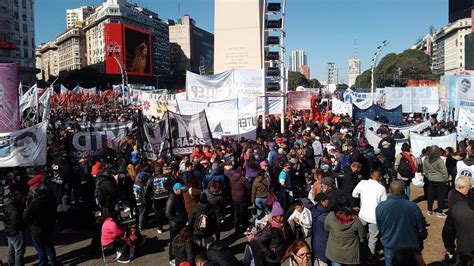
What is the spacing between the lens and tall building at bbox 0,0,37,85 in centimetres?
7900

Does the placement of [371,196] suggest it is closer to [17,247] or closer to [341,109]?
[17,247]

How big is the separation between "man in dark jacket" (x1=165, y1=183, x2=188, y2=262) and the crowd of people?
0.7 inches


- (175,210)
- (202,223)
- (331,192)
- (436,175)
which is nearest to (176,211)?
(175,210)

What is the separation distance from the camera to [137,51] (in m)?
107

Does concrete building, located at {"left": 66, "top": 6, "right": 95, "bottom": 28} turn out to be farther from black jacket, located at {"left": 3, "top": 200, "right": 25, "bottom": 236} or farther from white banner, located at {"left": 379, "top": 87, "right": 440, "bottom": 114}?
black jacket, located at {"left": 3, "top": 200, "right": 25, "bottom": 236}

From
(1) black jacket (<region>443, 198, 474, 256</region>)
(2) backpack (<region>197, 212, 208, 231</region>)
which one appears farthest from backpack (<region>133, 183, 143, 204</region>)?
(1) black jacket (<region>443, 198, 474, 256</region>)

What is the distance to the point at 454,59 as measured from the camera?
445 ft

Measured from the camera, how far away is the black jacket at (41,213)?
6.88 meters

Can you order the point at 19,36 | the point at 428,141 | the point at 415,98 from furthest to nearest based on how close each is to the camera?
the point at 19,36 → the point at 415,98 → the point at 428,141

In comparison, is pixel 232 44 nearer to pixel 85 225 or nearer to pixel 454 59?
pixel 85 225

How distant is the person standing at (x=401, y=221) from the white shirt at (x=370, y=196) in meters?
1.07

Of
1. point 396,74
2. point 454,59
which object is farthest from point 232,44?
point 454,59

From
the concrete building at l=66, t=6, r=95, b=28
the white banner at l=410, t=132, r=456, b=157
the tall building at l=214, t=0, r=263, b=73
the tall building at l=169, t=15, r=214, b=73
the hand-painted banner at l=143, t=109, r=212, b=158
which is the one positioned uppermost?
the concrete building at l=66, t=6, r=95, b=28

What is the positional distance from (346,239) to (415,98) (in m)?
21.1
